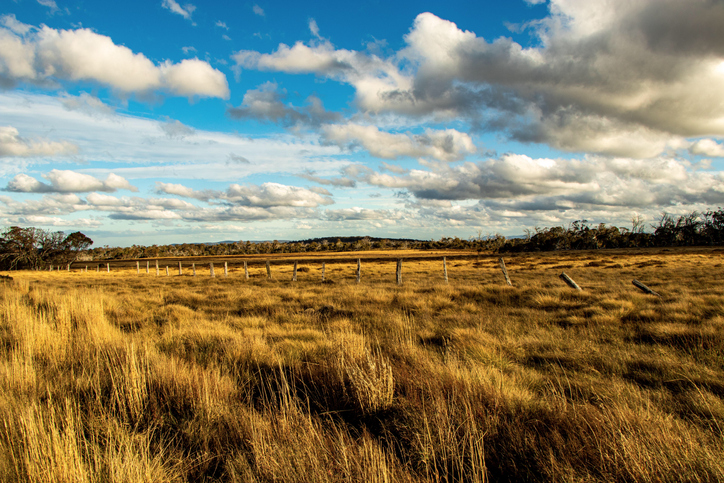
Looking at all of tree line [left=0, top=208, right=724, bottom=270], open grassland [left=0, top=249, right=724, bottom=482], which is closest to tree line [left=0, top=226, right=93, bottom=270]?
tree line [left=0, top=208, right=724, bottom=270]

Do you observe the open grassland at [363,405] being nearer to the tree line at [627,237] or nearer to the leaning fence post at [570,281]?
the leaning fence post at [570,281]

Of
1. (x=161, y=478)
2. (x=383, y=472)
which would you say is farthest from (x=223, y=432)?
(x=383, y=472)

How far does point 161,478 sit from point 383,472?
1.57m

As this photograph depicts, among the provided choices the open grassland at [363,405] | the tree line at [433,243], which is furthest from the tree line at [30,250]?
the open grassland at [363,405]

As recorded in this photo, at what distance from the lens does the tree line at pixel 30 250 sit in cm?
5372

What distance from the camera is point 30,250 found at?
5528cm

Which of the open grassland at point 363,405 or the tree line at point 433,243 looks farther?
the tree line at point 433,243

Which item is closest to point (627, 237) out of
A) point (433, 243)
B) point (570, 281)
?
point (433, 243)

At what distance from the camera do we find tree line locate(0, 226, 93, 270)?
176ft

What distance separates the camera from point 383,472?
7.44ft

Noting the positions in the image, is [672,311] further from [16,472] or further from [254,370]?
[16,472]

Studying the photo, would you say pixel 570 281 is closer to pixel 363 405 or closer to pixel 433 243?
pixel 363 405

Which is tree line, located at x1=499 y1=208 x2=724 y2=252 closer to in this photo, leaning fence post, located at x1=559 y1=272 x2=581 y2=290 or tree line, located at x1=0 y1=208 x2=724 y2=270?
tree line, located at x1=0 y1=208 x2=724 y2=270

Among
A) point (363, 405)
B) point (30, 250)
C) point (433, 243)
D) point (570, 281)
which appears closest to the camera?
point (363, 405)
